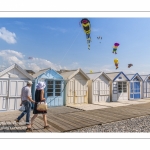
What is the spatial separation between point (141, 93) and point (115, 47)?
5377 mm

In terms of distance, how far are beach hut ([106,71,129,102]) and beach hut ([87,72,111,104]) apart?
0.57 metres

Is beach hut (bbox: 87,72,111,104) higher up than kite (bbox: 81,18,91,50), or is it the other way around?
kite (bbox: 81,18,91,50)

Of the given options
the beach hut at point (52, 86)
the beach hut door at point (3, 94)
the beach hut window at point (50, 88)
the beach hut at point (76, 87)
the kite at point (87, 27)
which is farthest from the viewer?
the beach hut at point (76, 87)

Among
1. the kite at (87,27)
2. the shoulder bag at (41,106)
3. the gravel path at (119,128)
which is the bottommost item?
the gravel path at (119,128)

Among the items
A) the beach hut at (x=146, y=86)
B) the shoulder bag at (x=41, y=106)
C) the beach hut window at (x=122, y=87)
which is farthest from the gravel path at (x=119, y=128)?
the beach hut at (x=146, y=86)

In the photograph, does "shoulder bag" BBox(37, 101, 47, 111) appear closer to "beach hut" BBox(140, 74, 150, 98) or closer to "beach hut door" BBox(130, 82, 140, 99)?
"beach hut door" BBox(130, 82, 140, 99)

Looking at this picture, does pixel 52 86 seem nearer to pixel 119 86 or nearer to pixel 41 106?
pixel 41 106

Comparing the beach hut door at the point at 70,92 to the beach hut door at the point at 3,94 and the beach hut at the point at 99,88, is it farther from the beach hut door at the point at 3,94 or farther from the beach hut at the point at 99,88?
the beach hut door at the point at 3,94

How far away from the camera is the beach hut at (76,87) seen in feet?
34.9

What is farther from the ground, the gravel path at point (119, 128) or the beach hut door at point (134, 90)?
the beach hut door at point (134, 90)

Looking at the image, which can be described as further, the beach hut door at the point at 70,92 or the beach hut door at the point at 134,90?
the beach hut door at the point at 134,90

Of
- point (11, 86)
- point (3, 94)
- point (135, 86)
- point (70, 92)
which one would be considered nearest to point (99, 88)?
point (70, 92)

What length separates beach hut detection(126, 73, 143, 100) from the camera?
14028 millimetres

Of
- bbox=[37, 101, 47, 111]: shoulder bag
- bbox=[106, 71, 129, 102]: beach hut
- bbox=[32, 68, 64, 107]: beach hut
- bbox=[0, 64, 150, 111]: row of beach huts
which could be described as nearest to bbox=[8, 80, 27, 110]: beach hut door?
bbox=[0, 64, 150, 111]: row of beach huts
